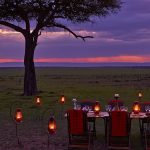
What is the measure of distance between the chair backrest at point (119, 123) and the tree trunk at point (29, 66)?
72.1 feet

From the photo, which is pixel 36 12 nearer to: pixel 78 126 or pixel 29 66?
pixel 29 66

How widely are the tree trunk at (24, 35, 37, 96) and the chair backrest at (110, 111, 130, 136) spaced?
2198cm

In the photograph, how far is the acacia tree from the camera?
34781 mm

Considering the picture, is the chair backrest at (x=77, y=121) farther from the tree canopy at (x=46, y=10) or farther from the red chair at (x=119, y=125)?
the tree canopy at (x=46, y=10)

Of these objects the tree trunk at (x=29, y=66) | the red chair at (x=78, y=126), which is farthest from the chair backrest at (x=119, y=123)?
the tree trunk at (x=29, y=66)

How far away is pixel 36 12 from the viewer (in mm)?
35062

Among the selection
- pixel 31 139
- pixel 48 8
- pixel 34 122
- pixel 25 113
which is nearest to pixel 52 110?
pixel 25 113

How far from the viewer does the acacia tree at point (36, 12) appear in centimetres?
3478

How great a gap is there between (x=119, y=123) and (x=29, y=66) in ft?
75.0

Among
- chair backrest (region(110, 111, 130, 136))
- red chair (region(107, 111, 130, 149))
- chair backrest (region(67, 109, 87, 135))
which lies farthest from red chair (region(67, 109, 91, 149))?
chair backrest (region(110, 111, 130, 136))

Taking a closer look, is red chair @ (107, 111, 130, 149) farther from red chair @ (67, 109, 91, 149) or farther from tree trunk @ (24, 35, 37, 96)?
tree trunk @ (24, 35, 37, 96)

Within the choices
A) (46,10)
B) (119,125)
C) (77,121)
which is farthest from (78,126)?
(46,10)

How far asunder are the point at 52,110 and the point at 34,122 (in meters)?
4.98

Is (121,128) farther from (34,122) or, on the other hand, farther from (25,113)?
(25,113)
